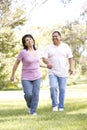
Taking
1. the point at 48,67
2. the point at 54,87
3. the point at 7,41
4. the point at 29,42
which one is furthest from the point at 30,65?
the point at 7,41

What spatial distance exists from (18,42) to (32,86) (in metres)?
39.7

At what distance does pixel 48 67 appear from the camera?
13.1 m

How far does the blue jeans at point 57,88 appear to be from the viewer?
13.4 m

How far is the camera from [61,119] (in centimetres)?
1063

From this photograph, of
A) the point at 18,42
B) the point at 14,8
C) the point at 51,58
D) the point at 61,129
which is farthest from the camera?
the point at 18,42

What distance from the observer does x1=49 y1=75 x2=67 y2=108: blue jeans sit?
43.8 feet

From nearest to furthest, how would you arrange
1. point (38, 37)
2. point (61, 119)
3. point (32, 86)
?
point (61, 119) → point (32, 86) → point (38, 37)

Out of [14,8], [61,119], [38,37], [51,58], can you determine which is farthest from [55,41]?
[38,37]

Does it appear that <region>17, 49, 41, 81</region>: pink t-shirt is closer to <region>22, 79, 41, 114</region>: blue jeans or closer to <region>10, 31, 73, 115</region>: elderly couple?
<region>10, 31, 73, 115</region>: elderly couple

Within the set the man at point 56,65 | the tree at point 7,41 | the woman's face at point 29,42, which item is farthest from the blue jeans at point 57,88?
the tree at point 7,41

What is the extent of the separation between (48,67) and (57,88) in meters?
0.77

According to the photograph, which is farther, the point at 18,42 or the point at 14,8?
the point at 18,42

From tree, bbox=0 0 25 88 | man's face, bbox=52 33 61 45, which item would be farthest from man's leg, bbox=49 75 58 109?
tree, bbox=0 0 25 88

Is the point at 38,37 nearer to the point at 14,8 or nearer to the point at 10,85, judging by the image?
the point at 10,85
